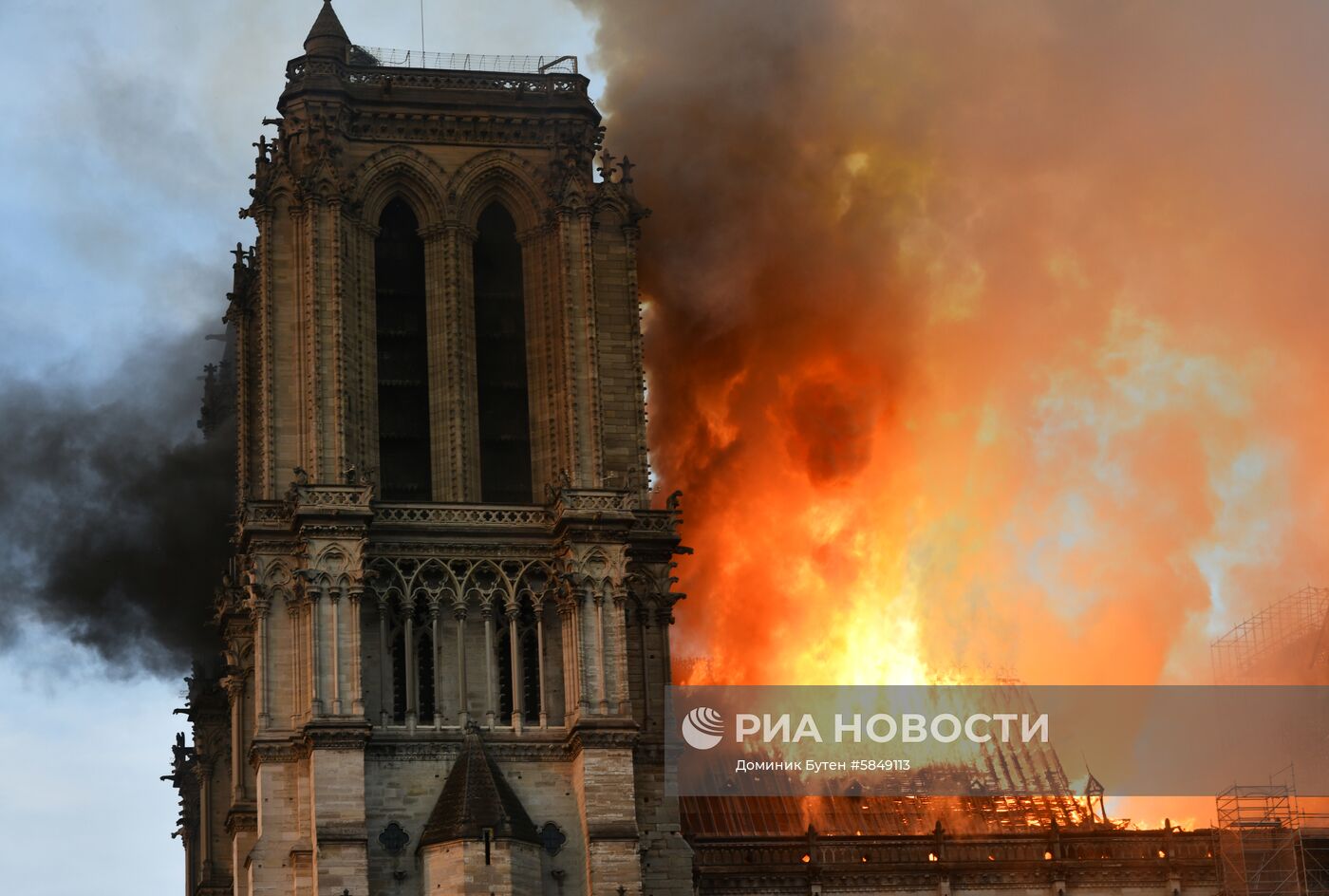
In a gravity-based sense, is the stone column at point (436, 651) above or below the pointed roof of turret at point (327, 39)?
below

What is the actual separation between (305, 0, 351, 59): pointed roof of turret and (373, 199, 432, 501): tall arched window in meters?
5.17

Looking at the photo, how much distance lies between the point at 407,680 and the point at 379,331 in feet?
40.1

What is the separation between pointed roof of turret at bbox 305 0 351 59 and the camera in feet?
299

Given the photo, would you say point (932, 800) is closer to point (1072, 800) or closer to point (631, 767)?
point (1072, 800)

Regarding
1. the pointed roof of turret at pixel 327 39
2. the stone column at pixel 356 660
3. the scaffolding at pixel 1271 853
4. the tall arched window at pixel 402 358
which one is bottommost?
the scaffolding at pixel 1271 853

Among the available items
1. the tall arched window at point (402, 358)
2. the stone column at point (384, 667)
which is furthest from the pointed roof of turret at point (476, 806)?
the tall arched window at point (402, 358)

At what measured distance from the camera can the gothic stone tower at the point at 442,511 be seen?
8231 cm

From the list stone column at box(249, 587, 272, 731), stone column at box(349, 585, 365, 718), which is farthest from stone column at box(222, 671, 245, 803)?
stone column at box(349, 585, 365, 718)

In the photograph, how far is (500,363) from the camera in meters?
91.1

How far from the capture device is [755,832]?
94688mm

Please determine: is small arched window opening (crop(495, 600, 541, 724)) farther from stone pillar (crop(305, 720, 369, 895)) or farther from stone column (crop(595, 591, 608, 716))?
Answer: stone pillar (crop(305, 720, 369, 895))

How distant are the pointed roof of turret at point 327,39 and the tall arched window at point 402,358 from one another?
5170mm

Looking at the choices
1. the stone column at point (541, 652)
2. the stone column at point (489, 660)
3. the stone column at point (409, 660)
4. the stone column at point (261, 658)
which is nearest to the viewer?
the stone column at point (261, 658)

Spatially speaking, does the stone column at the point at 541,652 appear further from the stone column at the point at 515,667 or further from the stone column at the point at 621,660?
the stone column at the point at 621,660
